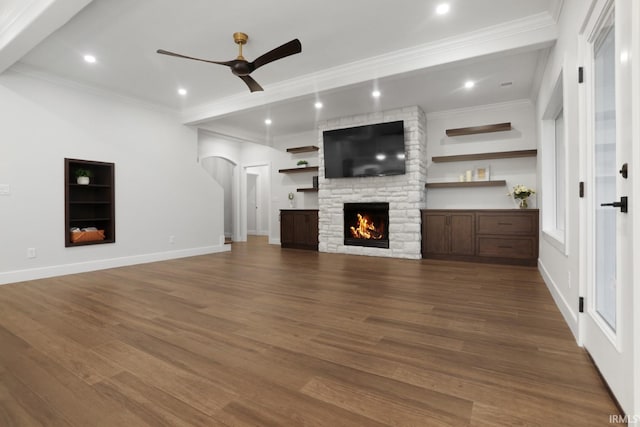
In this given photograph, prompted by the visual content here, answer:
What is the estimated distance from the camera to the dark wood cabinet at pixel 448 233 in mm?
5355

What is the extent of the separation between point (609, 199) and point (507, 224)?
3.51 meters

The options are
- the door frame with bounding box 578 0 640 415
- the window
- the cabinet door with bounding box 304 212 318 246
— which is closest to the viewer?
the door frame with bounding box 578 0 640 415

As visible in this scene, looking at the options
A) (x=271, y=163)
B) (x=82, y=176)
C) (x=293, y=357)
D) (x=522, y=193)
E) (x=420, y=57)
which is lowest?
(x=293, y=357)

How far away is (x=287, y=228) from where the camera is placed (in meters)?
7.26

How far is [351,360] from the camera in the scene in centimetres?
189

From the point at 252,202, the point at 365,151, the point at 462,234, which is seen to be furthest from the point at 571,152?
the point at 252,202

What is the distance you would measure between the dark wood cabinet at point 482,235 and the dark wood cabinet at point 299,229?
2.27m

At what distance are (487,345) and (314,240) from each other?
4959mm

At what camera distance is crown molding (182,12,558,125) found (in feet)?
10.5

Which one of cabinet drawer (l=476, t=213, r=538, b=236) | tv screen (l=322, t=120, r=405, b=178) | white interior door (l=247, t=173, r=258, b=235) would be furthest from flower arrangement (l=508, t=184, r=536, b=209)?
white interior door (l=247, t=173, r=258, b=235)

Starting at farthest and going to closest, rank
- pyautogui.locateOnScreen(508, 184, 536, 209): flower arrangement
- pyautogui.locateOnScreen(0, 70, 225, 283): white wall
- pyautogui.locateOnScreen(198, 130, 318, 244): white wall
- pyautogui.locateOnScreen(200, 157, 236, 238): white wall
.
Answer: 1. pyautogui.locateOnScreen(200, 157, 236, 238): white wall
2. pyautogui.locateOnScreen(198, 130, 318, 244): white wall
3. pyautogui.locateOnScreen(508, 184, 536, 209): flower arrangement
4. pyautogui.locateOnScreen(0, 70, 225, 283): white wall

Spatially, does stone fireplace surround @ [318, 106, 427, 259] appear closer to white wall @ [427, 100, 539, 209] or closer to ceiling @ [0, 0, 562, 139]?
white wall @ [427, 100, 539, 209]

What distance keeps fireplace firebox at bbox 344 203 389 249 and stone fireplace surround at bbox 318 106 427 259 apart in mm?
90

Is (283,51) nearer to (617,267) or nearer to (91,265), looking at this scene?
(617,267)
